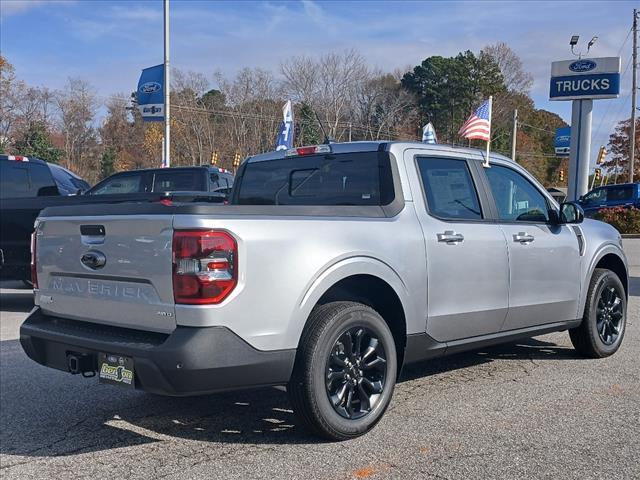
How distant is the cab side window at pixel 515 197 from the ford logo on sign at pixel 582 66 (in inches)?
1035

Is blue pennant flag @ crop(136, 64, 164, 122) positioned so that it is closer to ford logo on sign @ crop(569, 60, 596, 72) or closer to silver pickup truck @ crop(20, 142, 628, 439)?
silver pickup truck @ crop(20, 142, 628, 439)

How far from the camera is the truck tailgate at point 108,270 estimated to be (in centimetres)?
370

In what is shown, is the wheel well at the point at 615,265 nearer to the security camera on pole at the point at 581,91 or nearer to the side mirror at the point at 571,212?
the side mirror at the point at 571,212

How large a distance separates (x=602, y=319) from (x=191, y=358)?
4512mm

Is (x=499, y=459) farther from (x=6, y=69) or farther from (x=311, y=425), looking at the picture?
(x=6, y=69)

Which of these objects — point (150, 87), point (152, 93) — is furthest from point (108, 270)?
A: point (150, 87)

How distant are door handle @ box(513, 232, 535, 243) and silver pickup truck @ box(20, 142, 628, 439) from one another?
2cm

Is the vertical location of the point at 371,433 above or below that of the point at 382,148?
below

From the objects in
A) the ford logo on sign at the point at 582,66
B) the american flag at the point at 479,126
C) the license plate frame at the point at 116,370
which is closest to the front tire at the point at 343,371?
the license plate frame at the point at 116,370

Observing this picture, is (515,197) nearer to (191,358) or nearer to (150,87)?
(191,358)

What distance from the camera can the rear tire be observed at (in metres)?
6.29

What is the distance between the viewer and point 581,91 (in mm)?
29484

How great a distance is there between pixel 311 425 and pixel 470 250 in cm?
182

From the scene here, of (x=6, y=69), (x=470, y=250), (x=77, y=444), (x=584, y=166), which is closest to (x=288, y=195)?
(x=470, y=250)
